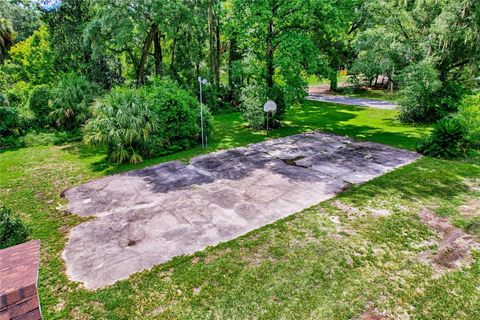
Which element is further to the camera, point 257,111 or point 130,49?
point 130,49

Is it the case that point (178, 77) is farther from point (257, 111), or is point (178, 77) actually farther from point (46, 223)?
point (46, 223)

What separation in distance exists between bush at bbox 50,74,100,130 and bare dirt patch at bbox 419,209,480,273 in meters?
13.7

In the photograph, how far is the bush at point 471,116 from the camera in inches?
348

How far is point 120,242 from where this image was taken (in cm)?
567

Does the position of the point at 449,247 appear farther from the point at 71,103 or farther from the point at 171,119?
the point at 71,103

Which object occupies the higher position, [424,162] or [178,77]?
[178,77]

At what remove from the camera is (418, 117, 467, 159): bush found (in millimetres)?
9859

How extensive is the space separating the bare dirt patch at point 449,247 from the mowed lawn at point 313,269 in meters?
0.11

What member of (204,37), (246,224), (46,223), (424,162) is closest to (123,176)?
(46,223)

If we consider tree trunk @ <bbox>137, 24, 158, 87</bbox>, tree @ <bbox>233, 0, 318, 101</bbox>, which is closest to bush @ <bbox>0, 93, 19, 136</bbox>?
tree trunk @ <bbox>137, 24, 158, 87</bbox>

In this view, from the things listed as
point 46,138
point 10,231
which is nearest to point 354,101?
point 46,138

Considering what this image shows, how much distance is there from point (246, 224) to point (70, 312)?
3.31 metres

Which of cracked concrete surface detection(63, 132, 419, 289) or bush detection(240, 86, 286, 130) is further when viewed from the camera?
bush detection(240, 86, 286, 130)

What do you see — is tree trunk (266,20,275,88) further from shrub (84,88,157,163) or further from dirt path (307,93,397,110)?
dirt path (307,93,397,110)
